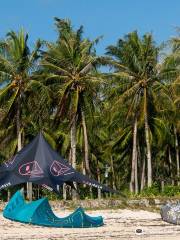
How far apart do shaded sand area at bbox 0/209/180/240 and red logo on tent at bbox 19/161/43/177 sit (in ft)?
8.22

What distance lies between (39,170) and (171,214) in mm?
5920

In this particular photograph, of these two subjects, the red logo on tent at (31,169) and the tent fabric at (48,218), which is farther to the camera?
the red logo on tent at (31,169)

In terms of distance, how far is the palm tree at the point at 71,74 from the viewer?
32312 millimetres

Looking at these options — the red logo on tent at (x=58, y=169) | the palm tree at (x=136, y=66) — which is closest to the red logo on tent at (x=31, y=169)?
the red logo on tent at (x=58, y=169)

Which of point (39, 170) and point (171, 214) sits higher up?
point (39, 170)

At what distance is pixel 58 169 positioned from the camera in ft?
70.0

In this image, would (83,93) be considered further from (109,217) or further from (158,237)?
(158,237)

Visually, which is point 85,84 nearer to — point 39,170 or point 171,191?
point 171,191

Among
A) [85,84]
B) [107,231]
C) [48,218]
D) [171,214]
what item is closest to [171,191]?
[85,84]

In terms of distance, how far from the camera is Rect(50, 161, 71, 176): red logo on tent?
832 inches

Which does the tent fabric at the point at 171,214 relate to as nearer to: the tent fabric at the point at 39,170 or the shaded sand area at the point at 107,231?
the shaded sand area at the point at 107,231

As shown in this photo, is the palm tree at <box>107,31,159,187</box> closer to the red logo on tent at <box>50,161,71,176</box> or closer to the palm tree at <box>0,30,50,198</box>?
the palm tree at <box>0,30,50,198</box>

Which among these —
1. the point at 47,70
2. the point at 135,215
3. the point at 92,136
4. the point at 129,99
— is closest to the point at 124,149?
the point at 92,136

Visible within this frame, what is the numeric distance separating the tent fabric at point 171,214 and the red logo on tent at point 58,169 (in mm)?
4673
